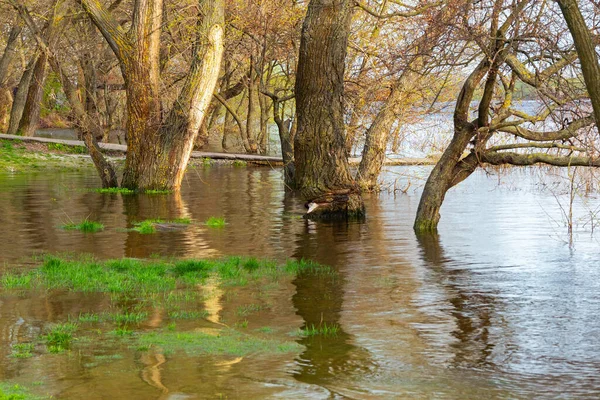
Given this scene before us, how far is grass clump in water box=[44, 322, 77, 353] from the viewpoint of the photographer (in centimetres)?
800

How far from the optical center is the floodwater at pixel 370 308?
23.3 ft

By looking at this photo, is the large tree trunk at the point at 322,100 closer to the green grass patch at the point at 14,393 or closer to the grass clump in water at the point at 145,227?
the grass clump in water at the point at 145,227

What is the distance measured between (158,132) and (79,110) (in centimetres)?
226

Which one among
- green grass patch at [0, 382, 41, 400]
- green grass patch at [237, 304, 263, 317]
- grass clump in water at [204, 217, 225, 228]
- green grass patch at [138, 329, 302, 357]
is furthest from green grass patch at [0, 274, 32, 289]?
grass clump in water at [204, 217, 225, 228]

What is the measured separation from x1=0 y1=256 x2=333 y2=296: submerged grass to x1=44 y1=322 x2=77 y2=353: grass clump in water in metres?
1.82

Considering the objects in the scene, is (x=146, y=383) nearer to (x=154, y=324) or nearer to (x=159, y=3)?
(x=154, y=324)

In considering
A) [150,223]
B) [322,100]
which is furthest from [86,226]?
[322,100]

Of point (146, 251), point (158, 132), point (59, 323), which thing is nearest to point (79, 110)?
point (158, 132)

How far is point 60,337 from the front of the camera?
27.3 ft

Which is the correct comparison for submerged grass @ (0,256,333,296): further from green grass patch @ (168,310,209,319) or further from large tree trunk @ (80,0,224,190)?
large tree trunk @ (80,0,224,190)

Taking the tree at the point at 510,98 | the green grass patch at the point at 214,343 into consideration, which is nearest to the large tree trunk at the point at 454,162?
the tree at the point at 510,98

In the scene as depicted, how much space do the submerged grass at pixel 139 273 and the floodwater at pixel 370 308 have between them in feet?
1.60

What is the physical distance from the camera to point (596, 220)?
59.3ft

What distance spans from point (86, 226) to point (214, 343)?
8887mm
